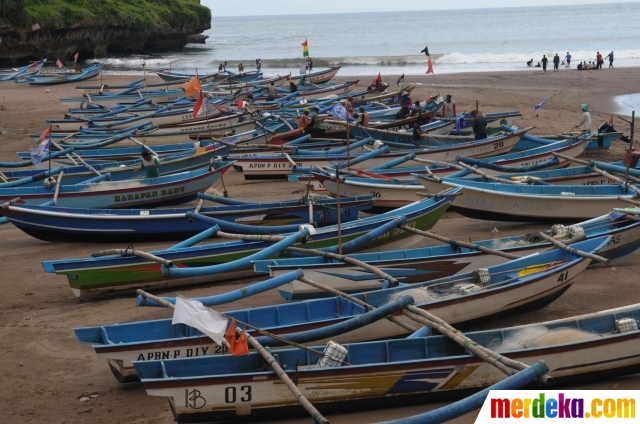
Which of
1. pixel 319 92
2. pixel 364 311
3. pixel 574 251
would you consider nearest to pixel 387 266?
pixel 364 311

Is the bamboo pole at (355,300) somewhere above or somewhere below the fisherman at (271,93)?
below

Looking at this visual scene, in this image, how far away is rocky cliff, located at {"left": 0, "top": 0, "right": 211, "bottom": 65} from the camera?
173 ft

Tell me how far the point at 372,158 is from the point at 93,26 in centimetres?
4639

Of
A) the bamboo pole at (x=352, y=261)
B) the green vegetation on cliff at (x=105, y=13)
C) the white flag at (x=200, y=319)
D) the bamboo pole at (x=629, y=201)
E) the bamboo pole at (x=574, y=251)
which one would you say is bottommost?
the bamboo pole at (x=352, y=261)

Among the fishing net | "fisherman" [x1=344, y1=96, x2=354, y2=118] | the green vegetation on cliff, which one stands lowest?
the fishing net

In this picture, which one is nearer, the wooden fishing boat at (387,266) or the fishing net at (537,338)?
the fishing net at (537,338)

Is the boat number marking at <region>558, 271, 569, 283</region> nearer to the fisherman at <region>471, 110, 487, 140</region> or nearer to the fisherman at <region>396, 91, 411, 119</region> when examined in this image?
the fisherman at <region>471, 110, 487, 140</region>

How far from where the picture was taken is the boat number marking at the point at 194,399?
749cm

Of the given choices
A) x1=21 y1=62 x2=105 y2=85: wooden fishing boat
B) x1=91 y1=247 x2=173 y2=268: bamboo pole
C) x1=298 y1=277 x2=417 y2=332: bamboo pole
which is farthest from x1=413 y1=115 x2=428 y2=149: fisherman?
x1=21 y1=62 x2=105 y2=85: wooden fishing boat

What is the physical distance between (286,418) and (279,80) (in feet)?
105

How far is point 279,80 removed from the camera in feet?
127

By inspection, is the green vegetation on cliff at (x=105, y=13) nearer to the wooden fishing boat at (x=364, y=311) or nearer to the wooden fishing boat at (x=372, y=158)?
the wooden fishing boat at (x=372, y=158)

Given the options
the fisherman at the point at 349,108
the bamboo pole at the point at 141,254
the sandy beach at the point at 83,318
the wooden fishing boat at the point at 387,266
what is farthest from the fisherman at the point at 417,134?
the bamboo pole at the point at 141,254

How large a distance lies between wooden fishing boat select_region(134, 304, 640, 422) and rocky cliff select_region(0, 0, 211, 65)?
47739 millimetres
